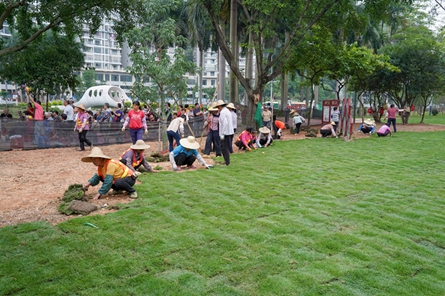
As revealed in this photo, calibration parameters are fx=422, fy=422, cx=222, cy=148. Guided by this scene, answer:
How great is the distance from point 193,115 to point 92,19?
6.98 meters

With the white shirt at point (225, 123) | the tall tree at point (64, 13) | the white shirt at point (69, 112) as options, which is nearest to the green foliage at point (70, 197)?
the white shirt at point (225, 123)

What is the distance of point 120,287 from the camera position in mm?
4254

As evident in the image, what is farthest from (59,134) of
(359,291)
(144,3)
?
(359,291)

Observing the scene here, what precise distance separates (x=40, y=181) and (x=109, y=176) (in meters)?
2.97

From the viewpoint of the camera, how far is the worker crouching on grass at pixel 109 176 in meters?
7.11

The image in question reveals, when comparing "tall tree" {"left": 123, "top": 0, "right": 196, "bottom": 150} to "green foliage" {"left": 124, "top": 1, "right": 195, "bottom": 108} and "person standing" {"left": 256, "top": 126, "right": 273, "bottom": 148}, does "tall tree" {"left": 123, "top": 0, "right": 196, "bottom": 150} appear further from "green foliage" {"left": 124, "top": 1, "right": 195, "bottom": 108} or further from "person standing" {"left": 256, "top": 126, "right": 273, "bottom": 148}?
"person standing" {"left": 256, "top": 126, "right": 273, "bottom": 148}

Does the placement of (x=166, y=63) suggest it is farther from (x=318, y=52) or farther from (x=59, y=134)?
(x=318, y=52)

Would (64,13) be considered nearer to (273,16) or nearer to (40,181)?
(40,181)

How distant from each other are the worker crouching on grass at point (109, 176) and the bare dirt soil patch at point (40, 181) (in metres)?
0.21

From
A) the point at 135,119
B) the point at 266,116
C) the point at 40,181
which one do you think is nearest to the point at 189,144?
the point at 135,119

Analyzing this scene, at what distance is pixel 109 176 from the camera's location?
7.18 m

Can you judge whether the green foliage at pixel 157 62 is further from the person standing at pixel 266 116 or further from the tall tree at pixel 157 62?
the person standing at pixel 266 116

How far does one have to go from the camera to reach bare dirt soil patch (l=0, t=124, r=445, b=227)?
6.66 m

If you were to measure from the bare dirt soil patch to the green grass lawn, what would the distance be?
542 mm
